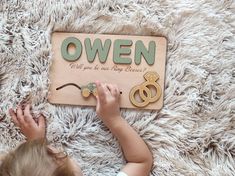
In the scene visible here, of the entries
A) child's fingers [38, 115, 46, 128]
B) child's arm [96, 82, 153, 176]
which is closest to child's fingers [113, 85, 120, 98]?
child's arm [96, 82, 153, 176]

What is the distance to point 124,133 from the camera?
Result: 109 cm

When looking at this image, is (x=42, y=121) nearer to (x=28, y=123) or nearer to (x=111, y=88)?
(x=28, y=123)

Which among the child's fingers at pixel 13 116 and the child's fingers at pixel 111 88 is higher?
the child's fingers at pixel 111 88

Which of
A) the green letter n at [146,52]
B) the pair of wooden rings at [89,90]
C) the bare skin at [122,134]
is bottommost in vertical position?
the bare skin at [122,134]

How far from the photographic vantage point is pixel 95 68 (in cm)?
112

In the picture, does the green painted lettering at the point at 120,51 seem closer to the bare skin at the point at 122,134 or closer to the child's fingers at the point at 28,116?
the bare skin at the point at 122,134

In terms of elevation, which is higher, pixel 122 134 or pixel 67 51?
pixel 67 51

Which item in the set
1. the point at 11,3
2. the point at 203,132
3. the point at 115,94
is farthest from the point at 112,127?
the point at 11,3

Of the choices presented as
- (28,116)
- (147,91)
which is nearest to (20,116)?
(28,116)

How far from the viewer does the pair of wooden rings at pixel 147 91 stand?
1.11 m

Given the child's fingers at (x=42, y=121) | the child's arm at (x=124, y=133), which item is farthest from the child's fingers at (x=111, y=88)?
the child's fingers at (x=42, y=121)

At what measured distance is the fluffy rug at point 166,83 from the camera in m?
1.10

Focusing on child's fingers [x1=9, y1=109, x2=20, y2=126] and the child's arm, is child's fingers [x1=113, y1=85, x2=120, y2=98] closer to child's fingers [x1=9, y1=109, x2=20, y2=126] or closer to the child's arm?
the child's arm

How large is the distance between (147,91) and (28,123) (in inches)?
9.4
